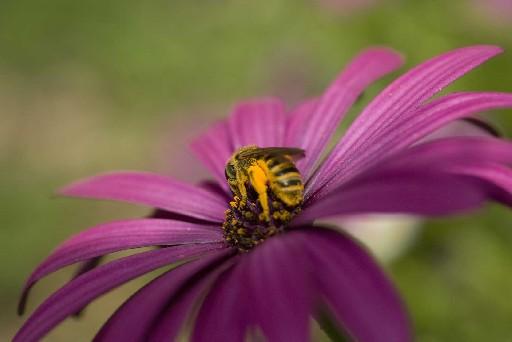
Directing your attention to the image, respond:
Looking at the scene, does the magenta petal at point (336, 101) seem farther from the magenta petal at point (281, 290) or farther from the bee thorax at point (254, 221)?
the magenta petal at point (281, 290)

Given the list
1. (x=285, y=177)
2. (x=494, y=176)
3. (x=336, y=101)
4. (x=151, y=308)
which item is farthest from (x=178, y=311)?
(x=336, y=101)

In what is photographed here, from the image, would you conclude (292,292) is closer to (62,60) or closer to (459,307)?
(459,307)

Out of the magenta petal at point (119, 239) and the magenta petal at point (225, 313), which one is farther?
the magenta petal at point (119, 239)

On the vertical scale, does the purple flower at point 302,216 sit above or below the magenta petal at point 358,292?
above

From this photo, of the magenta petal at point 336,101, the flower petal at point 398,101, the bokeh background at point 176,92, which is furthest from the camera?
the bokeh background at point 176,92

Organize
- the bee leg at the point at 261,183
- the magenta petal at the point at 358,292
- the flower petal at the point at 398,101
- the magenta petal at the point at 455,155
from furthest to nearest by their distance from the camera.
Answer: the bee leg at the point at 261,183 → the flower petal at the point at 398,101 → the magenta petal at the point at 455,155 → the magenta petal at the point at 358,292

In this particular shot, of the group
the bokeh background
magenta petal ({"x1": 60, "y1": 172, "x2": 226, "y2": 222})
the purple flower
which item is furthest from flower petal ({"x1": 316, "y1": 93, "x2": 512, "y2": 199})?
the bokeh background

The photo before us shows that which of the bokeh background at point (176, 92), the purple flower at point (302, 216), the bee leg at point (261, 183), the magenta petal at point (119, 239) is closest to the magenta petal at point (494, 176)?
the purple flower at point (302, 216)
